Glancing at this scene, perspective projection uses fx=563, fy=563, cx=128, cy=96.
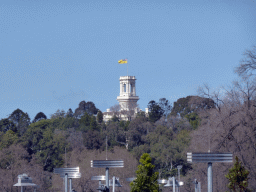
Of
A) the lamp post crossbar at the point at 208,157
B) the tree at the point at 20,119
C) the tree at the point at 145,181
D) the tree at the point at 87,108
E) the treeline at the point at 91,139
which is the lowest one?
the tree at the point at 145,181

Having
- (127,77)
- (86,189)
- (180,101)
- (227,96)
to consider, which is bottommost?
(86,189)

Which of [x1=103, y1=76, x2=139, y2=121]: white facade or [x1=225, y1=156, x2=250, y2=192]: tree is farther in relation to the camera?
[x1=103, y1=76, x2=139, y2=121]: white facade

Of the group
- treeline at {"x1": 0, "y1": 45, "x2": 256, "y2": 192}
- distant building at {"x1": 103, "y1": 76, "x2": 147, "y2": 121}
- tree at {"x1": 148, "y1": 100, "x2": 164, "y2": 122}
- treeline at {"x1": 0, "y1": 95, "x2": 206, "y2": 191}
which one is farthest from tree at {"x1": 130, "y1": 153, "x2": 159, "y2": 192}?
distant building at {"x1": 103, "y1": 76, "x2": 147, "y2": 121}

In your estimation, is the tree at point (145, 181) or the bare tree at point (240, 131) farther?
the bare tree at point (240, 131)

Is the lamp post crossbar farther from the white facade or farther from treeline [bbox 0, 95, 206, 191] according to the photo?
the white facade

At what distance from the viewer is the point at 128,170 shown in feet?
261

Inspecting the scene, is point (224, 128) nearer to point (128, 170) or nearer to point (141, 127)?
point (128, 170)

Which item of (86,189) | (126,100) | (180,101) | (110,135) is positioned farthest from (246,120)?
(126,100)

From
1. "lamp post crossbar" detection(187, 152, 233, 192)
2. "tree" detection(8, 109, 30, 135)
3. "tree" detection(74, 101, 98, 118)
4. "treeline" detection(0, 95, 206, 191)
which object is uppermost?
"tree" detection(74, 101, 98, 118)

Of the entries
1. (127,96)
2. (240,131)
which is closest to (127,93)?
(127,96)

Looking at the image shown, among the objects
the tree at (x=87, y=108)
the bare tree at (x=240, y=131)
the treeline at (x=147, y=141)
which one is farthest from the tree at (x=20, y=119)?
the bare tree at (x=240, y=131)

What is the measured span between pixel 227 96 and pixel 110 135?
4883 centimetres

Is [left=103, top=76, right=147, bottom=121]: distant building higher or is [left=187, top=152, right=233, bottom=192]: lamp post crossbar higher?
[left=103, top=76, right=147, bottom=121]: distant building

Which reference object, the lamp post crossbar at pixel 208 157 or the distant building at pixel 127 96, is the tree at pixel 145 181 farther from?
the distant building at pixel 127 96
